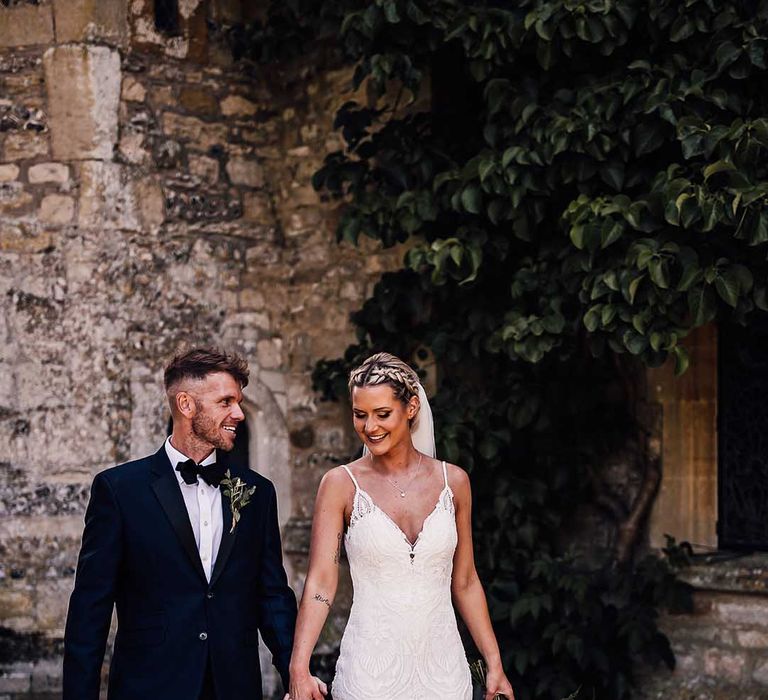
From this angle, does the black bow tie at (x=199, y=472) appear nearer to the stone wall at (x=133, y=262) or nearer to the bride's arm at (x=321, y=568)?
the bride's arm at (x=321, y=568)

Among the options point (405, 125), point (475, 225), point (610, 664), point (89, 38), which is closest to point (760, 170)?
point (475, 225)

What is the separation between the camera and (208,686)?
3.85 meters

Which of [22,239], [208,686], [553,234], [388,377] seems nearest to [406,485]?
[388,377]

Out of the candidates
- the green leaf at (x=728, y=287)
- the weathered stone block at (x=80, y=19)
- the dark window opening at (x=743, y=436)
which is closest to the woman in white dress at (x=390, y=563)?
the green leaf at (x=728, y=287)

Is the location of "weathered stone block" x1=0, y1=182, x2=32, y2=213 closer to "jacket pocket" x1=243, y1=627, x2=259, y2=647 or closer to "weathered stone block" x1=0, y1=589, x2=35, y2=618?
"weathered stone block" x1=0, y1=589, x2=35, y2=618

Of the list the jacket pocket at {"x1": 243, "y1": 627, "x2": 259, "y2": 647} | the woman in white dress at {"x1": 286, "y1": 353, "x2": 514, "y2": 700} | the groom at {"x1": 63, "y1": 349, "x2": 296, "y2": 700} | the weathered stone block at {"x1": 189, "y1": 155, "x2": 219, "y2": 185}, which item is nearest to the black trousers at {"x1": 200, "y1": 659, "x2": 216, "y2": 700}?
the groom at {"x1": 63, "y1": 349, "x2": 296, "y2": 700}

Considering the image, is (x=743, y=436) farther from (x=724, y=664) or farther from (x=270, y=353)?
(x=270, y=353)

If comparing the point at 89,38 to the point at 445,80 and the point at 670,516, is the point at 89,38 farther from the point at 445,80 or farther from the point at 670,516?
the point at 670,516

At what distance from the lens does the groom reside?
3.77m

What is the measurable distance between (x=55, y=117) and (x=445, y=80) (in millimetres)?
2066

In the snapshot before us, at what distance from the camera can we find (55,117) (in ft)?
21.7

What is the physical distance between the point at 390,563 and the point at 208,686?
666mm

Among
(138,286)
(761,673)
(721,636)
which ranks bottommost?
(761,673)

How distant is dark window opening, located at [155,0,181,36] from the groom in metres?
3.41
